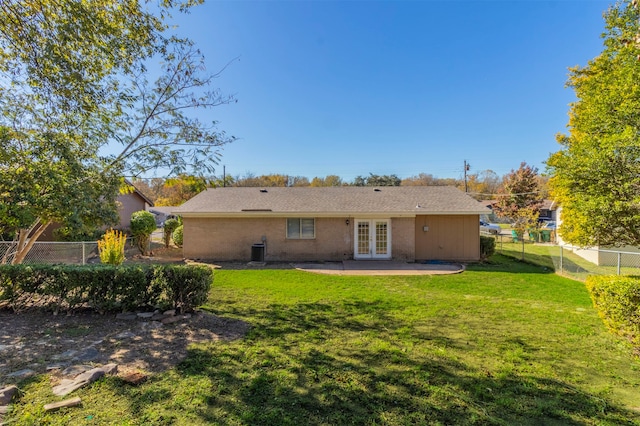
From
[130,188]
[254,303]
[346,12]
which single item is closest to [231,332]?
[254,303]

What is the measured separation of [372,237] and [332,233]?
78.3 inches

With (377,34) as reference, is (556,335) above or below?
below

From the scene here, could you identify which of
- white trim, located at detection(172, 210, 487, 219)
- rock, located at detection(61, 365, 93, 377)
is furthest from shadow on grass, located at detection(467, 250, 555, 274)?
rock, located at detection(61, 365, 93, 377)

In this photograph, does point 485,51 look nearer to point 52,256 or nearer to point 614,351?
point 614,351

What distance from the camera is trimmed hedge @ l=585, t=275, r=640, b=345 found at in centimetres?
446

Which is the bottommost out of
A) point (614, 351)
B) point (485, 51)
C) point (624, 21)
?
point (614, 351)

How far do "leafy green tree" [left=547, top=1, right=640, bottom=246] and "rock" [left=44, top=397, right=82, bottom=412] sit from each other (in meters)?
9.53

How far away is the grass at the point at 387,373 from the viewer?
2844mm

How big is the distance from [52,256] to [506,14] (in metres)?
18.9

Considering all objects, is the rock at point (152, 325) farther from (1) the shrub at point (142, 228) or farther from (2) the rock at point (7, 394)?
(1) the shrub at point (142, 228)

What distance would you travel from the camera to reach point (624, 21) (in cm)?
621

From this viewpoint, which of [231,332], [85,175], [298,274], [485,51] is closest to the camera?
[231,332]

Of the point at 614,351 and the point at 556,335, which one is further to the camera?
the point at 556,335

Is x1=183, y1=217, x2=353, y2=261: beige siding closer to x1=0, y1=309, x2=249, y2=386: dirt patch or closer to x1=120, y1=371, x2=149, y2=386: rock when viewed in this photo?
x1=0, y1=309, x2=249, y2=386: dirt patch
